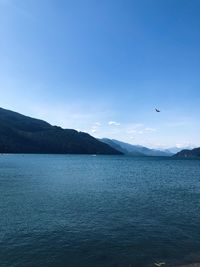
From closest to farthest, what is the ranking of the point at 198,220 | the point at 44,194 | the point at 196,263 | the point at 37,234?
the point at 196,263 → the point at 37,234 → the point at 198,220 → the point at 44,194

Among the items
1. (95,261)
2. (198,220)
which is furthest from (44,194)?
(95,261)

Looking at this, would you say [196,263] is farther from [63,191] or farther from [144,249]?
[63,191]

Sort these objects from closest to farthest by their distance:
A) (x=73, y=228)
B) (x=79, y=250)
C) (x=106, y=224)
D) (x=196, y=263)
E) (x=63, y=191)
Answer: (x=196, y=263), (x=79, y=250), (x=73, y=228), (x=106, y=224), (x=63, y=191)

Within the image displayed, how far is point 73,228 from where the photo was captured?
42.7 metres

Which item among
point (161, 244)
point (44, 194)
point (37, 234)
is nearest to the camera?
point (161, 244)

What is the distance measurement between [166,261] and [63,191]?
156 feet

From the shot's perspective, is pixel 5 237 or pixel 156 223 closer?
pixel 5 237

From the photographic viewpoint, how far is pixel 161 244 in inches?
1469

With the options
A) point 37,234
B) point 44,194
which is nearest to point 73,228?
point 37,234

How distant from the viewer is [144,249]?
35656 millimetres

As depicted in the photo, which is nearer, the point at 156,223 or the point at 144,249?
the point at 144,249

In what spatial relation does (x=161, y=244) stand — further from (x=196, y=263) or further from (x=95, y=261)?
(x=95, y=261)

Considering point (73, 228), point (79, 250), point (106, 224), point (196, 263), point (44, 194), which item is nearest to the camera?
point (196, 263)

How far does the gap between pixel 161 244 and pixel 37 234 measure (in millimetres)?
15950
